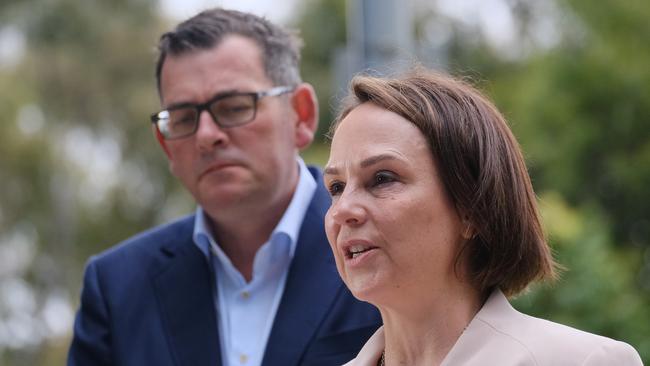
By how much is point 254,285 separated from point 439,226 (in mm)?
1342

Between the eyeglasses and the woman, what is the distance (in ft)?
3.53

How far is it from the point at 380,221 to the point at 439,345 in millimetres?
329

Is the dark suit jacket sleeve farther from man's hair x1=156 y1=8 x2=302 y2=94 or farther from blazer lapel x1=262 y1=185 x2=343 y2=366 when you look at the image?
man's hair x1=156 y1=8 x2=302 y2=94

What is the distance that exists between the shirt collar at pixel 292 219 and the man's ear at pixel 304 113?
0.08 metres

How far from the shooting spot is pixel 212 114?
12.2ft

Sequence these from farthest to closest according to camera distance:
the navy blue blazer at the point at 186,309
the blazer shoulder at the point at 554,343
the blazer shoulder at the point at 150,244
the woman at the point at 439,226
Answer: the blazer shoulder at the point at 150,244
the navy blue blazer at the point at 186,309
the woman at the point at 439,226
the blazer shoulder at the point at 554,343

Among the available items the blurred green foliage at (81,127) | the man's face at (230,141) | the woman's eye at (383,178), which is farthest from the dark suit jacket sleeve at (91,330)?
the blurred green foliage at (81,127)

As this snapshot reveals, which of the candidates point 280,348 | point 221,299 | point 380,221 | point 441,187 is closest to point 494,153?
point 441,187

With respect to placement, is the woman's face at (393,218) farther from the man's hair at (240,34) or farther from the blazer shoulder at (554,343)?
the man's hair at (240,34)

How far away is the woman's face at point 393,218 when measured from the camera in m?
2.55

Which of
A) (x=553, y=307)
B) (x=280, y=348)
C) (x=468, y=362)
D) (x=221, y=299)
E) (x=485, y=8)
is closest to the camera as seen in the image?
(x=468, y=362)

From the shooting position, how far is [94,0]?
23.4 m

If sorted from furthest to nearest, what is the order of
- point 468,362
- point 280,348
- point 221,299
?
1. point 221,299
2. point 280,348
3. point 468,362

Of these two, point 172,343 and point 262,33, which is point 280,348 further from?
point 262,33
